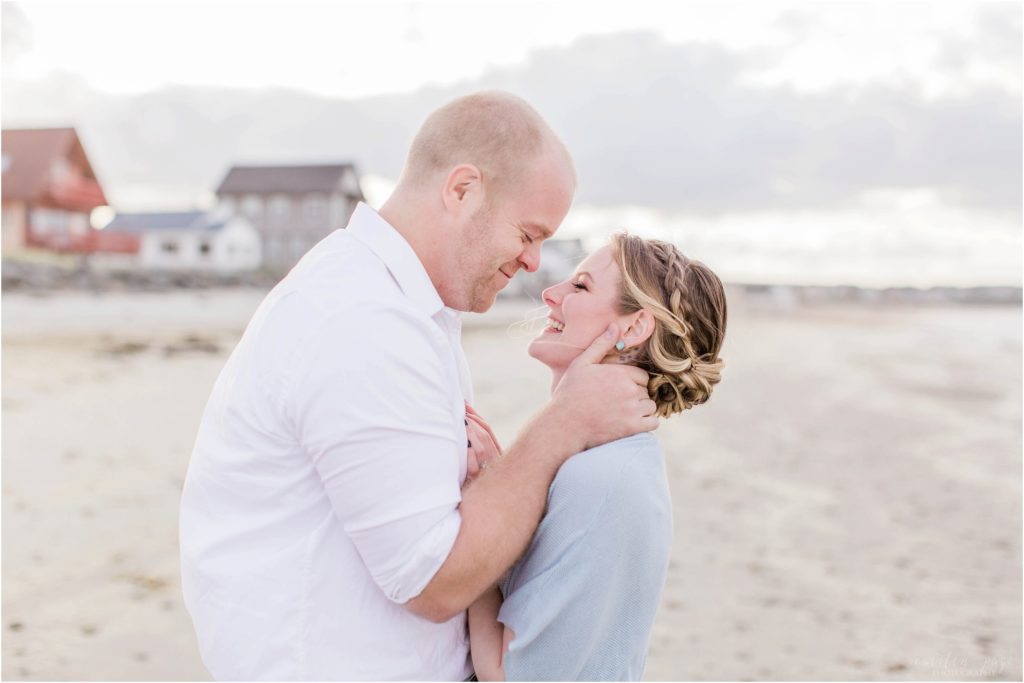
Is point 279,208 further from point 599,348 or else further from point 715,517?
point 599,348

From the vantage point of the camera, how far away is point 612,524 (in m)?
2.16

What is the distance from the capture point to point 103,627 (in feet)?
17.7

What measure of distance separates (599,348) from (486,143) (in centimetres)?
63

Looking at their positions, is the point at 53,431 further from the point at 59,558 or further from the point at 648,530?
the point at 648,530

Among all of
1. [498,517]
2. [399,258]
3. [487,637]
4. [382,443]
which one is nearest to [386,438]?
[382,443]

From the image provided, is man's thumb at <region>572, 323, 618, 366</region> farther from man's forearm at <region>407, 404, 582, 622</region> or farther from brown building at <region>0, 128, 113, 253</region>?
brown building at <region>0, 128, 113, 253</region>

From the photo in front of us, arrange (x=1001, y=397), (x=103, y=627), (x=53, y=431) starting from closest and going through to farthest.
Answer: (x=103, y=627), (x=53, y=431), (x=1001, y=397)

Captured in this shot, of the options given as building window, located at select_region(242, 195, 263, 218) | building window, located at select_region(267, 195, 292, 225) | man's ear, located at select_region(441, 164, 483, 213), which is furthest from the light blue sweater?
building window, located at select_region(242, 195, 263, 218)

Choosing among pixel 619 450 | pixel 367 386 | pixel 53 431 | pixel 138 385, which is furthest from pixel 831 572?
pixel 138 385

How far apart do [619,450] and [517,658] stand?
1.92 ft

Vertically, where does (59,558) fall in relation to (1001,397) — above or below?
above

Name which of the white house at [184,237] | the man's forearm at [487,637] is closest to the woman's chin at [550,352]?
the man's forearm at [487,637]

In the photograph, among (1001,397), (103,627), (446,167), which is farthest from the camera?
A: (1001,397)

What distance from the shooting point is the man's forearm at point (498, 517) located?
1927mm
